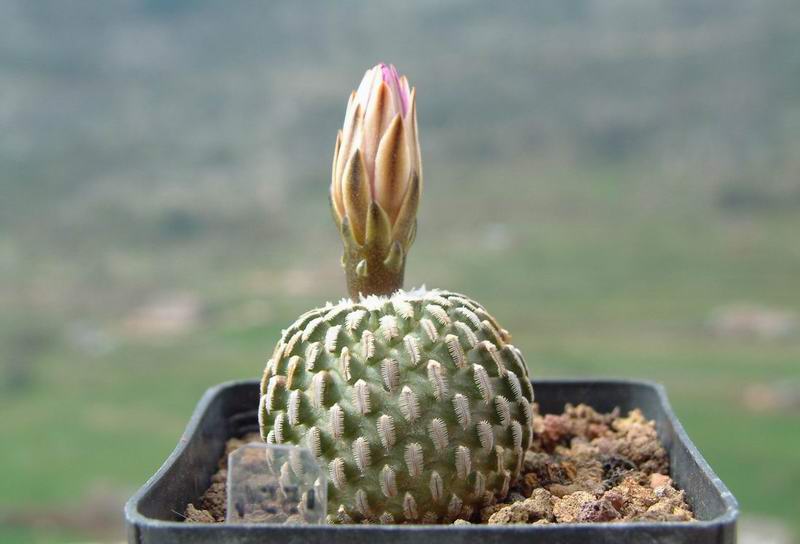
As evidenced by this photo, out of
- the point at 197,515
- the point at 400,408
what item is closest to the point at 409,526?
the point at 400,408

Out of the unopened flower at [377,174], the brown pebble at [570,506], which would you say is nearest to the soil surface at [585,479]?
the brown pebble at [570,506]

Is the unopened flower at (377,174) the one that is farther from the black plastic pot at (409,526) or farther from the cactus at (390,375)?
the black plastic pot at (409,526)

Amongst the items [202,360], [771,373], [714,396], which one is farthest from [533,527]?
[202,360]

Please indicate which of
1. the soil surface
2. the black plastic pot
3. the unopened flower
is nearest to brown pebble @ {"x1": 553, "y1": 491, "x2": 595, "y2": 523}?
the soil surface

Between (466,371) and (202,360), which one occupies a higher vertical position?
Answer: (466,371)

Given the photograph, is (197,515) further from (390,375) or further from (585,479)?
(585,479)

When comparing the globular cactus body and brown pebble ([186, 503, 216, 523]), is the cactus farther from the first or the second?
brown pebble ([186, 503, 216, 523])

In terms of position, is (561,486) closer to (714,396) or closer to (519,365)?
(519,365)
